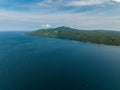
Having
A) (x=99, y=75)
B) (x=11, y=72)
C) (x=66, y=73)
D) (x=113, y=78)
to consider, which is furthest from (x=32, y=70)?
(x=113, y=78)

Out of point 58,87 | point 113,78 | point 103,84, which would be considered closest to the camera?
point 58,87

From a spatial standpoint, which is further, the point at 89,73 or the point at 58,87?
the point at 89,73

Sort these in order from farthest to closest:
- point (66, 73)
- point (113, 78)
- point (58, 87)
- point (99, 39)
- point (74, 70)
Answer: point (99, 39) < point (74, 70) < point (66, 73) < point (113, 78) < point (58, 87)

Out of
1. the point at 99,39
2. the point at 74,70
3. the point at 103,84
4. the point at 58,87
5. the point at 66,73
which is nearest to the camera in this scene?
the point at 58,87

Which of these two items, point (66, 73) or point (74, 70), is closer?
point (66, 73)

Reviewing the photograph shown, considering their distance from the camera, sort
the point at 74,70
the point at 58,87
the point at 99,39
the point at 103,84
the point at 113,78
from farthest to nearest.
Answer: the point at 99,39
the point at 74,70
the point at 113,78
the point at 103,84
the point at 58,87

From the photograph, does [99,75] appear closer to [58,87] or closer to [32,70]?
[58,87]

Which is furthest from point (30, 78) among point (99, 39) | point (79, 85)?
point (99, 39)

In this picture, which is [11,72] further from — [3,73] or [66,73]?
[66,73]
